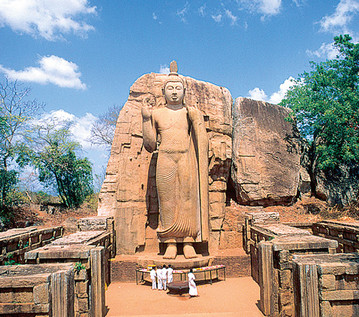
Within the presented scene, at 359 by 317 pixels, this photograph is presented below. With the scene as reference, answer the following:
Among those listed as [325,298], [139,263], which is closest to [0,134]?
[139,263]

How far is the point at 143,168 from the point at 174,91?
7.92 feet

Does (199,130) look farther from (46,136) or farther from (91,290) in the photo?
(46,136)

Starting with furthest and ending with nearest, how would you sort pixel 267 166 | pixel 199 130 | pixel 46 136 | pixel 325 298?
pixel 46 136
pixel 267 166
pixel 199 130
pixel 325 298

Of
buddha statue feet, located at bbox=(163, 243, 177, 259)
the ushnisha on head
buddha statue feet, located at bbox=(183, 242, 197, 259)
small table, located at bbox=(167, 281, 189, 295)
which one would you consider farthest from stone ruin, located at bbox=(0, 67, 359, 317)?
the ushnisha on head

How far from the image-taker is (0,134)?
13.6 meters

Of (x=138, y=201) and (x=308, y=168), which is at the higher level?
(x=308, y=168)

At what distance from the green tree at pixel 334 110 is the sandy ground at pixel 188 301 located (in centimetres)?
629

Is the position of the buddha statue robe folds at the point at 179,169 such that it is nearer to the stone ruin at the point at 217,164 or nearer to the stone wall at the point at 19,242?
the stone ruin at the point at 217,164

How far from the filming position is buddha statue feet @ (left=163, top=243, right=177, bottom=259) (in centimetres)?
737

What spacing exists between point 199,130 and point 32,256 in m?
4.67

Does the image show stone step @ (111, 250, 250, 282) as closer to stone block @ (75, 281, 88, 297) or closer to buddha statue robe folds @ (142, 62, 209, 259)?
buddha statue robe folds @ (142, 62, 209, 259)

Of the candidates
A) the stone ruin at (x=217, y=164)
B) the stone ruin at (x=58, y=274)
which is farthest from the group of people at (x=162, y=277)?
the stone ruin at (x=217, y=164)

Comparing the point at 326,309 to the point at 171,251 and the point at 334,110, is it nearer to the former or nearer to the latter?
the point at 171,251

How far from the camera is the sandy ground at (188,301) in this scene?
18.1 feet
